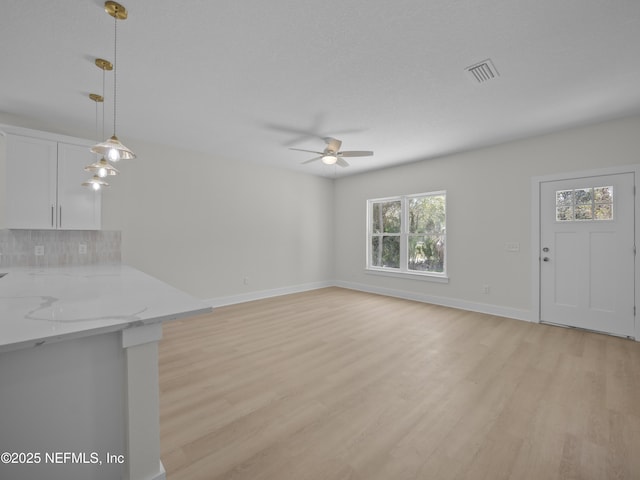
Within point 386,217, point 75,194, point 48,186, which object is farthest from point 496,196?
point 48,186

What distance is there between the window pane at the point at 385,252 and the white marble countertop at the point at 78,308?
4.80 m

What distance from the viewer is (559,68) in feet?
7.73

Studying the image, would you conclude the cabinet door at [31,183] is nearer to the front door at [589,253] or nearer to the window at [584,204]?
the front door at [589,253]

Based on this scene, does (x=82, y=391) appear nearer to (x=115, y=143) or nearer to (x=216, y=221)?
(x=115, y=143)

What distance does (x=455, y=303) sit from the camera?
478cm

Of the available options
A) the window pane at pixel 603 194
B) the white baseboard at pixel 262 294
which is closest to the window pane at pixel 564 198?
the window pane at pixel 603 194

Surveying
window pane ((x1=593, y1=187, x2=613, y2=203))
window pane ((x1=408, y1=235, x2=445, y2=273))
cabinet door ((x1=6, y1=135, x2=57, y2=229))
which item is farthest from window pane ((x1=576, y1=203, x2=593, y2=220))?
cabinet door ((x1=6, y1=135, x2=57, y2=229))

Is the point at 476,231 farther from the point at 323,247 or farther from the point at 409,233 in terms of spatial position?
the point at 323,247

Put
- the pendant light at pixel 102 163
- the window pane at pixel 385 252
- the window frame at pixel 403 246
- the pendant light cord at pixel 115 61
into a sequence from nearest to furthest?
1. the pendant light cord at pixel 115 61
2. the pendant light at pixel 102 163
3. the window frame at pixel 403 246
4. the window pane at pixel 385 252

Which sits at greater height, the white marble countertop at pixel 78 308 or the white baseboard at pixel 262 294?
the white marble countertop at pixel 78 308

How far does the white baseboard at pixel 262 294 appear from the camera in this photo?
16.0ft

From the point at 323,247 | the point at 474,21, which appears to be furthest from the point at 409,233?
the point at 474,21

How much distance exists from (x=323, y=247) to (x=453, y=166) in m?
3.29

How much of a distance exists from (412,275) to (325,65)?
4.17 metres
